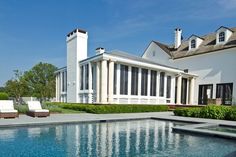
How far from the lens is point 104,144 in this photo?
836cm

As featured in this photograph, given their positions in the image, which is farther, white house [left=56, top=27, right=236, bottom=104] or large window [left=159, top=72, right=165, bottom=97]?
large window [left=159, top=72, right=165, bottom=97]

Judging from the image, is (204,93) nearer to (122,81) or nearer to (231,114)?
(122,81)

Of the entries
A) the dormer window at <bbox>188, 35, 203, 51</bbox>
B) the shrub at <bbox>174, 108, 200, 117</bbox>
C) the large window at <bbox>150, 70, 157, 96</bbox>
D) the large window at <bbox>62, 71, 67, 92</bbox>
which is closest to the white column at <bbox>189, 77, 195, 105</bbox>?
the dormer window at <bbox>188, 35, 203, 51</bbox>

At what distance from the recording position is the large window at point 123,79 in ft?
74.3

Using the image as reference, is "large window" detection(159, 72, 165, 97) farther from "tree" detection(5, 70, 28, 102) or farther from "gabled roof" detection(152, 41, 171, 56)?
"tree" detection(5, 70, 28, 102)

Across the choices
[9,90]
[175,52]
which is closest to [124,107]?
[175,52]

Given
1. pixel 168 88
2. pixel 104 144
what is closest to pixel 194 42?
pixel 168 88

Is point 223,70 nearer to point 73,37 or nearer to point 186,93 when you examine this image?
point 186,93

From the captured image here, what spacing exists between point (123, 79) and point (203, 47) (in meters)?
14.5

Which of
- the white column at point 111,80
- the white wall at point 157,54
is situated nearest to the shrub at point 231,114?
the white column at point 111,80

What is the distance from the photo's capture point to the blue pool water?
7215 millimetres

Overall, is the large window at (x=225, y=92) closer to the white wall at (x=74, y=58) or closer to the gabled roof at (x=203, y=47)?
the gabled roof at (x=203, y=47)

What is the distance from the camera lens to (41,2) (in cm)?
1766

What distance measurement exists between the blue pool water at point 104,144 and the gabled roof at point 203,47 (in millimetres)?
21266
